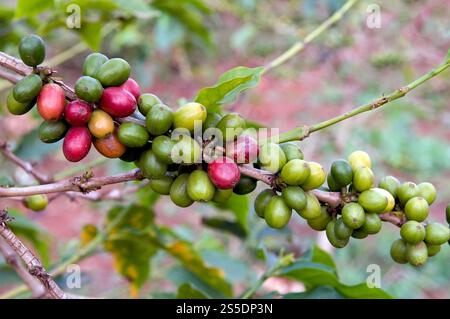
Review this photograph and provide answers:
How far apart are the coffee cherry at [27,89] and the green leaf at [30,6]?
65cm

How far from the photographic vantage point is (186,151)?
77 centimetres

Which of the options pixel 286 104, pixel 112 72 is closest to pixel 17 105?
pixel 112 72

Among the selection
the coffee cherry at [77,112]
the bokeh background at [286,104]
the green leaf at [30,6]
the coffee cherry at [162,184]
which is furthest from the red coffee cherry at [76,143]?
the green leaf at [30,6]

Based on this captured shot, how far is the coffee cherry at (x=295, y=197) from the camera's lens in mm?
791

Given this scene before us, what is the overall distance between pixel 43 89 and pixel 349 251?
308 cm

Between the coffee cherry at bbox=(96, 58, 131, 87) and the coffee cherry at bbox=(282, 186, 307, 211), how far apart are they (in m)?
0.29

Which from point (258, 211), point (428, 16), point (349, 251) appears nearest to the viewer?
point (258, 211)

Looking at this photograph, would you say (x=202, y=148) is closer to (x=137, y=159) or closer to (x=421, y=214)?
(x=137, y=159)

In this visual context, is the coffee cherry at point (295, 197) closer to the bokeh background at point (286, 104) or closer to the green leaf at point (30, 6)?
the bokeh background at point (286, 104)

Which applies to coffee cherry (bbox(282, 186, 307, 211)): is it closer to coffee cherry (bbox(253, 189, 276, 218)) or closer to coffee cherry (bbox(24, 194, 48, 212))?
coffee cherry (bbox(253, 189, 276, 218))

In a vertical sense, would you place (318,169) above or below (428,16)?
below

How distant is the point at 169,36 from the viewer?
2.34 meters
